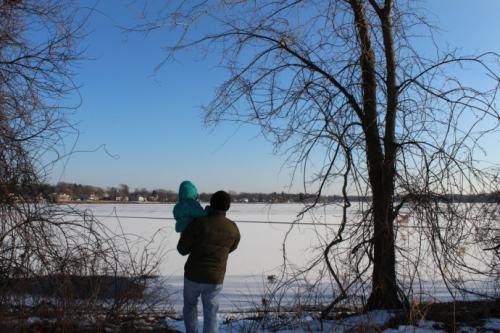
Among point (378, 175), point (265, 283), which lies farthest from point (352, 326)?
point (265, 283)

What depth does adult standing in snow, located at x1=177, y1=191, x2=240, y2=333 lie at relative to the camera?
451 cm

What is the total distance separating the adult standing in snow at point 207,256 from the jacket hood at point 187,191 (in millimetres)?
194

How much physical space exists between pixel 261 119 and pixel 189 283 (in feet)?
7.41

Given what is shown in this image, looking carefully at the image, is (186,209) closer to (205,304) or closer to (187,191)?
(187,191)

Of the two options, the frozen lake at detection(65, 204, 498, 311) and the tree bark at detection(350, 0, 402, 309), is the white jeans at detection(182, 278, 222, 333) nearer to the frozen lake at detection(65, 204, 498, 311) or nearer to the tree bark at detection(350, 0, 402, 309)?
the frozen lake at detection(65, 204, 498, 311)

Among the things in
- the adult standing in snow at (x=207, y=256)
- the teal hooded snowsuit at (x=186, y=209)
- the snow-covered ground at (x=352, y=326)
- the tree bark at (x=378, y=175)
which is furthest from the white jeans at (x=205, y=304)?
the tree bark at (x=378, y=175)

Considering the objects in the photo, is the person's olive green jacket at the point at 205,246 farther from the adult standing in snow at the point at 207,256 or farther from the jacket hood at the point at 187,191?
the jacket hood at the point at 187,191

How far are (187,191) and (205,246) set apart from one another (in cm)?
55

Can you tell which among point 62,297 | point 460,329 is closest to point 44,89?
point 62,297

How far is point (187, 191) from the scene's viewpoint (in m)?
4.56

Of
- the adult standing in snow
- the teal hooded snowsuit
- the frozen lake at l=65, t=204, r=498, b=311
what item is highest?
the teal hooded snowsuit

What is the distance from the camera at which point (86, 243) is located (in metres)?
5.59

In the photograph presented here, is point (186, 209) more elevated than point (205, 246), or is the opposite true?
point (186, 209)

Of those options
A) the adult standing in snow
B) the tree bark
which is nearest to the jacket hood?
the adult standing in snow
